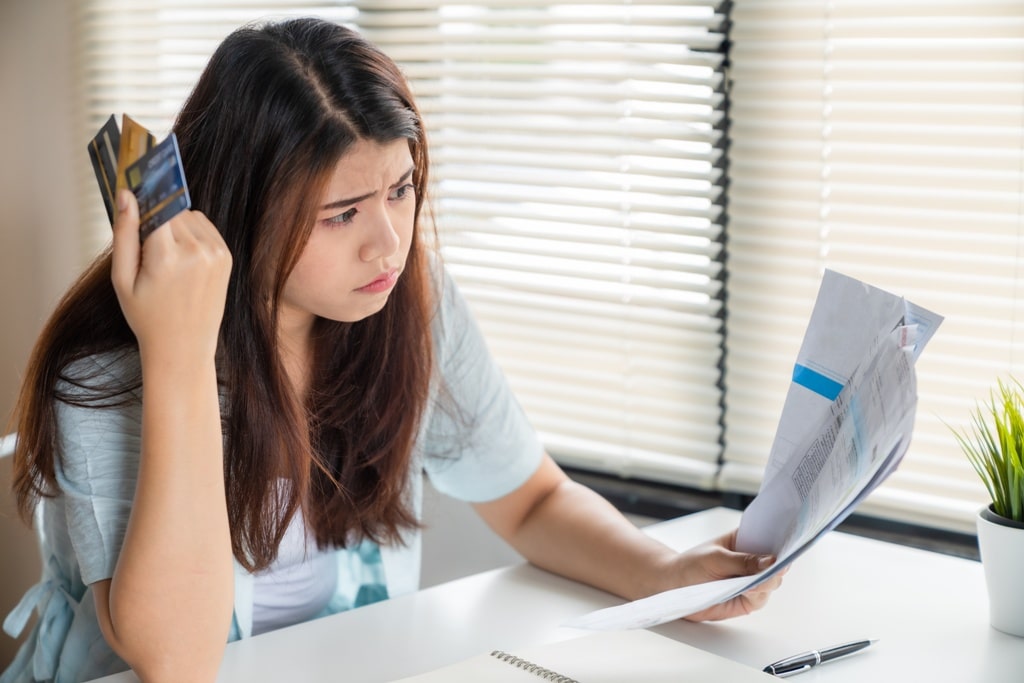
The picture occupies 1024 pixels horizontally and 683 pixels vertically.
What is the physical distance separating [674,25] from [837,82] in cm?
27

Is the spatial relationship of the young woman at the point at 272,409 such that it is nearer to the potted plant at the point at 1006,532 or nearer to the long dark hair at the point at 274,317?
the long dark hair at the point at 274,317

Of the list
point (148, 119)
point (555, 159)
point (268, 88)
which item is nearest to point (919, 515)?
point (555, 159)

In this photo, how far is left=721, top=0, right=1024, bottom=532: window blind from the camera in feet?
4.78

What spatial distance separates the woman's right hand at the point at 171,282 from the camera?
94 cm

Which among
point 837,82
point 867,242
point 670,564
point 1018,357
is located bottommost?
point 670,564

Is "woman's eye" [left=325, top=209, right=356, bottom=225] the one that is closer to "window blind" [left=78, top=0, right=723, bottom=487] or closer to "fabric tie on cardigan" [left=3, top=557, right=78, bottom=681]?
"fabric tie on cardigan" [left=3, top=557, right=78, bottom=681]

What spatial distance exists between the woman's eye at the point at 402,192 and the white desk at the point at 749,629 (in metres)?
0.42

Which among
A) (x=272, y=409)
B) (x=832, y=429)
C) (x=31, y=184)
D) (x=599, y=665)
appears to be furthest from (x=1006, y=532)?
(x=31, y=184)

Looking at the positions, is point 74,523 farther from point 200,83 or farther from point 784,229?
point 784,229

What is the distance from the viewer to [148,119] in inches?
100.0

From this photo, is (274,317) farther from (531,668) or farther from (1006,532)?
(1006,532)

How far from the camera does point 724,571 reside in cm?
112

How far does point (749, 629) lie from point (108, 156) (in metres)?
0.73

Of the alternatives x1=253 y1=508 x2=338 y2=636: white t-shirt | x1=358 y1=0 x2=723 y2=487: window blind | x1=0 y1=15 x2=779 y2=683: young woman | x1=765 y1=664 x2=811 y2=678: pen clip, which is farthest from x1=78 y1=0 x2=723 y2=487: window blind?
x1=765 y1=664 x2=811 y2=678: pen clip
